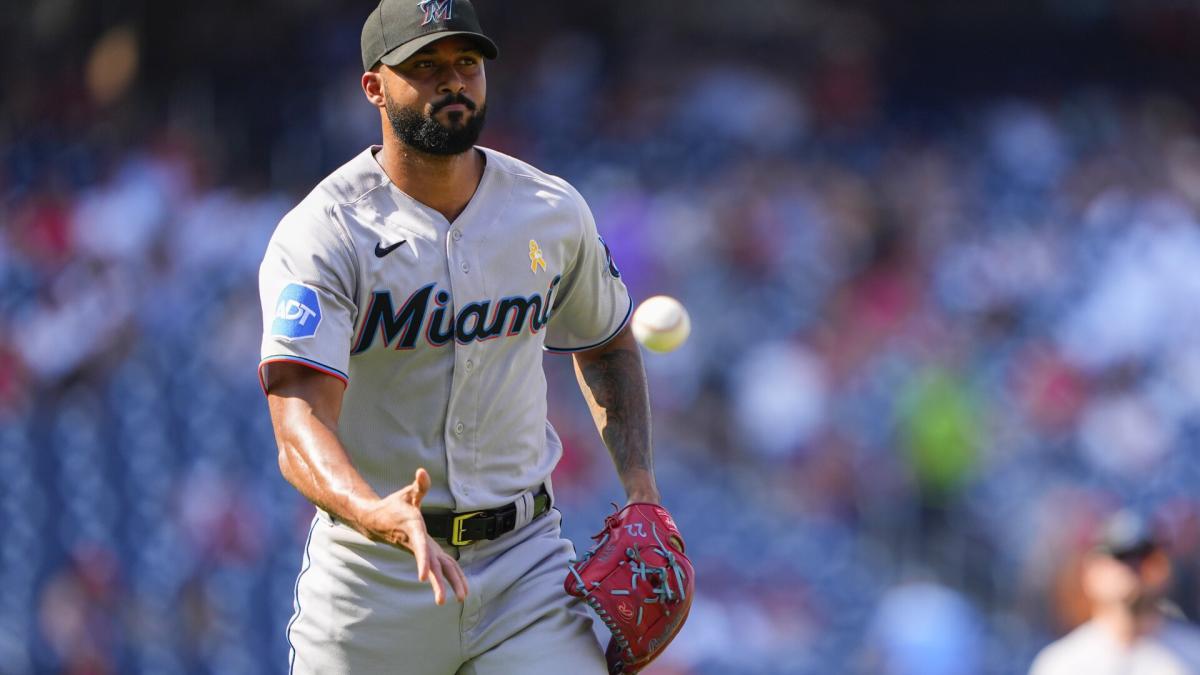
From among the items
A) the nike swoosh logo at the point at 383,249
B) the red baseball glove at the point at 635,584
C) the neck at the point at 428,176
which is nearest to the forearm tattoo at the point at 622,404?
the red baseball glove at the point at 635,584

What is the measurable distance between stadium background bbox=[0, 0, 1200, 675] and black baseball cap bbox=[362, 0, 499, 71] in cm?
541

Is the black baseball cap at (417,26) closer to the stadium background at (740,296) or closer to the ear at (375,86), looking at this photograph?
the ear at (375,86)

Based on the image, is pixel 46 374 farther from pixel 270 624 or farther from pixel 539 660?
pixel 539 660

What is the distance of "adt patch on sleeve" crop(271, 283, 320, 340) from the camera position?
9.86 ft

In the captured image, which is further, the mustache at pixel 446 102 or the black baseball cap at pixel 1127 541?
the black baseball cap at pixel 1127 541

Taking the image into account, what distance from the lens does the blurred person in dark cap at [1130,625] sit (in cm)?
480

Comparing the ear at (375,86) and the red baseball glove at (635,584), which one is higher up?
the ear at (375,86)

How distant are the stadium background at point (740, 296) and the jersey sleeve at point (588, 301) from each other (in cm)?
473

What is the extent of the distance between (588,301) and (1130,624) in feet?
7.62

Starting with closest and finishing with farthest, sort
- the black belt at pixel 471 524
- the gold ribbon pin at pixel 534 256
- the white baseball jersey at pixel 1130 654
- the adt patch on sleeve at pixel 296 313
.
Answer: the adt patch on sleeve at pixel 296 313
the black belt at pixel 471 524
the gold ribbon pin at pixel 534 256
the white baseball jersey at pixel 1130 654

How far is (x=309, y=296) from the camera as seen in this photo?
304cm

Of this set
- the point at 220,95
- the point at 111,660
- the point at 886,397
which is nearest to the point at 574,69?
the point at 220,95

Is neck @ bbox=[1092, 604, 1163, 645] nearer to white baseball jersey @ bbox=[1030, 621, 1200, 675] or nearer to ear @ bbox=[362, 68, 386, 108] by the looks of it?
white baseball jersey @ bbox=[1030, 621, 1200, 675]

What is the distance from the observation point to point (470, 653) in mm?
3248
